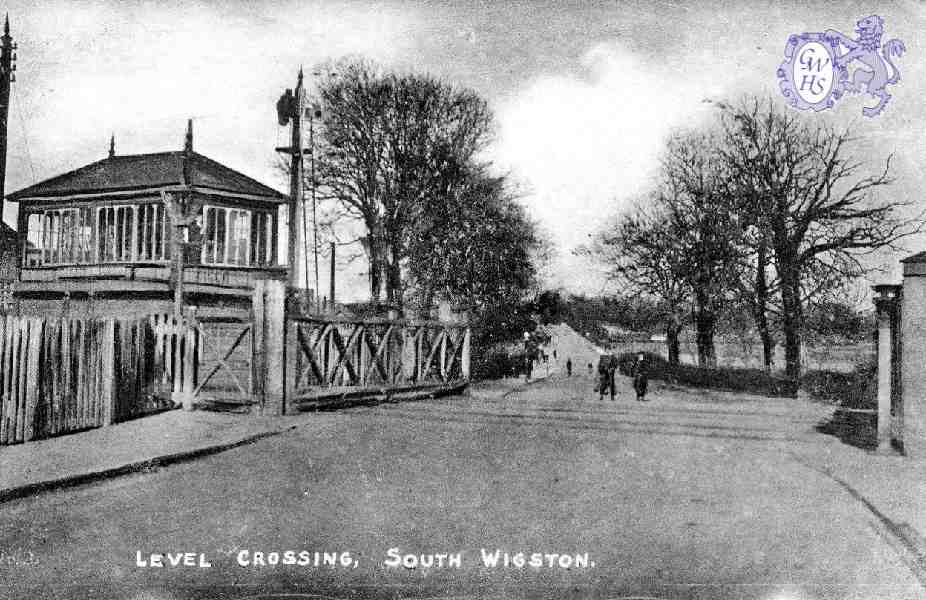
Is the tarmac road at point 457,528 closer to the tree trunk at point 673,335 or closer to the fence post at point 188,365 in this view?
the fence post at point 188,365

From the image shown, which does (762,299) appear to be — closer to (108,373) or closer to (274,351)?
(274,351)

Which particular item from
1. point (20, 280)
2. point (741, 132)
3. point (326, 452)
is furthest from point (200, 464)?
point (20, 280)

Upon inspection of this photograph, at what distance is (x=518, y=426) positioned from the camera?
12266mm

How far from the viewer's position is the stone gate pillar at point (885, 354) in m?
9.74

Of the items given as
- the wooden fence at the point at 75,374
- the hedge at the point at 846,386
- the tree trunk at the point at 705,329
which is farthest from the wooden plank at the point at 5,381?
the tree trunk at the point at 705,329

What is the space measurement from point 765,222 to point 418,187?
1100 centimetres

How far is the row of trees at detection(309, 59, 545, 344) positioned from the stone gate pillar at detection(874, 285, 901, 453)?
38.1 feet

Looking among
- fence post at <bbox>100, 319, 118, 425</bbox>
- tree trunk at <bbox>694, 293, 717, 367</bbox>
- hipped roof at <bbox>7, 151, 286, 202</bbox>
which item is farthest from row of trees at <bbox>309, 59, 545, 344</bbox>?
fence post at <bbox>100, 319, 118, 425</bbox>

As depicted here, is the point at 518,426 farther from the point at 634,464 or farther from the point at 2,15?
the point at 2,15

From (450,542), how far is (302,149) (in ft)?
49.4

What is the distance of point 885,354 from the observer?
9.80m

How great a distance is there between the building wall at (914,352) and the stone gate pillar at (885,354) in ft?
2.48

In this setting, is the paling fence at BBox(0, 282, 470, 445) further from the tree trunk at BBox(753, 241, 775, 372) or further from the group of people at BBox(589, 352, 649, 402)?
the tree trunk at BBox(753, 241, 775, 372)

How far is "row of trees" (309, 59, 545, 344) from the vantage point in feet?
67.1
